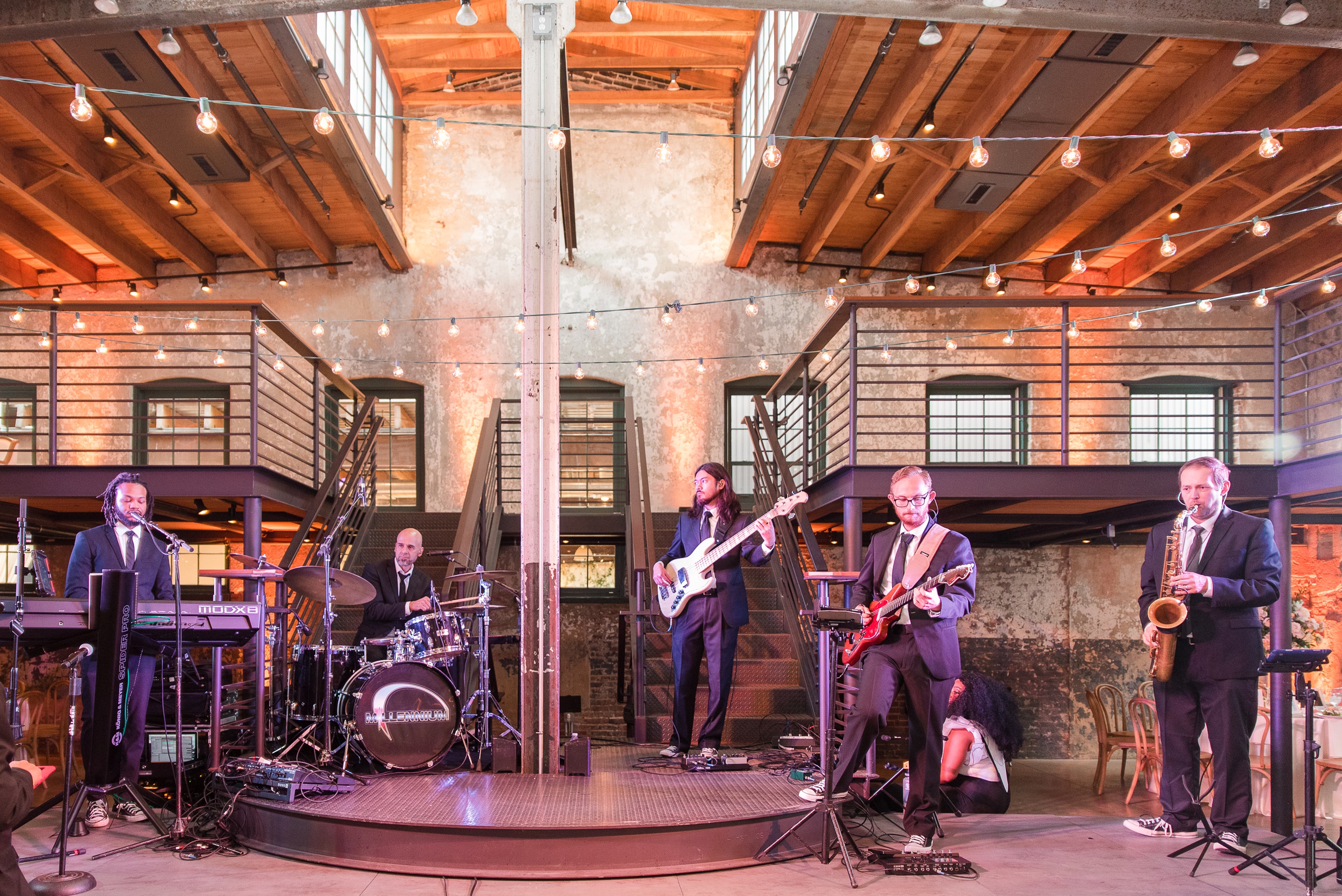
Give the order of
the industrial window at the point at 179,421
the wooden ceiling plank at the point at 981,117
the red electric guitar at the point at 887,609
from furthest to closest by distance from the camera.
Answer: the industrial window at the point at 179,421, the wooden ceiling plank at the point at 981,117, the red electric guitar at the point at 887,609

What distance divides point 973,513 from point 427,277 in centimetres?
671

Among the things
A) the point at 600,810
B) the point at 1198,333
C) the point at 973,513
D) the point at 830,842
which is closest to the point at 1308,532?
the point at 1198,333

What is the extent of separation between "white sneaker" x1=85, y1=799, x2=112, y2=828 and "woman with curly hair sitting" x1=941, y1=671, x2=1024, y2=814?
15.6ft

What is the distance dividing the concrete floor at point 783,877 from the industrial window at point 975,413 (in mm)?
6959

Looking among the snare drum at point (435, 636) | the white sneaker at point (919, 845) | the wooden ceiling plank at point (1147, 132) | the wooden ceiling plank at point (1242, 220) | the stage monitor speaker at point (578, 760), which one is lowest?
the white sneaker at point (919, 845)

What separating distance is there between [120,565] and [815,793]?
385 centimetres

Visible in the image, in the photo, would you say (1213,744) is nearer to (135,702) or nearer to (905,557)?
(905,557)

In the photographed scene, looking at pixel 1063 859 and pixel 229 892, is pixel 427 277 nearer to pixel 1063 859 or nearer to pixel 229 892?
pixel 229 892

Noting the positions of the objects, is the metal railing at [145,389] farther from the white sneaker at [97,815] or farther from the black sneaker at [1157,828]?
the black sneaker at [1157,828]

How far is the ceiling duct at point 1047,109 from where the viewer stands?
6973 mm

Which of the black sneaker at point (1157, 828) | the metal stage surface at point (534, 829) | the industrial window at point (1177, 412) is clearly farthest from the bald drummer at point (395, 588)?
the industrial window at point (1177, 412)

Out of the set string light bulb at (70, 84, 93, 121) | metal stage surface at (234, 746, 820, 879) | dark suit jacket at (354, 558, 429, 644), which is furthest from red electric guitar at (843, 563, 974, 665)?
string light bulb at (70, 84, 93, 121)

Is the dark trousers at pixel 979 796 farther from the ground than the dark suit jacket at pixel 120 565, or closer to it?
closer to it

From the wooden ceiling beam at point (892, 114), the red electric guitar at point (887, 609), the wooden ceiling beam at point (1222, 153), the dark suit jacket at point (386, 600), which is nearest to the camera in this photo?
the red electric guitar at point (887, 609)
